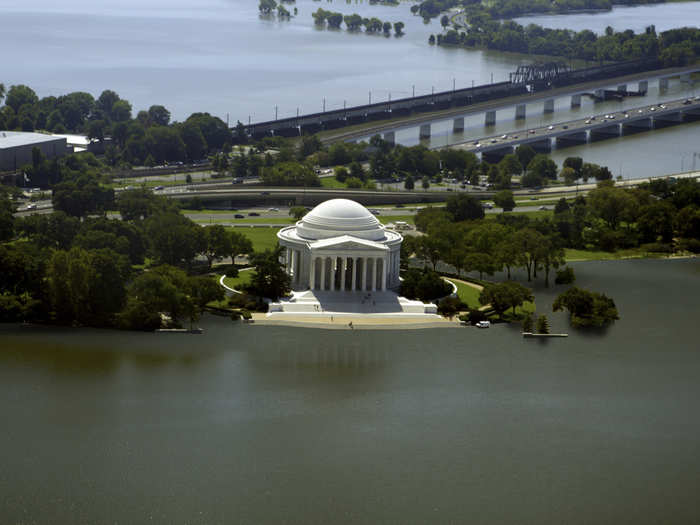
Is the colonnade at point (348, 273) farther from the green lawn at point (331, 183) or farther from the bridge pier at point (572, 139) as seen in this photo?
the bridge pier at point (572, 139)

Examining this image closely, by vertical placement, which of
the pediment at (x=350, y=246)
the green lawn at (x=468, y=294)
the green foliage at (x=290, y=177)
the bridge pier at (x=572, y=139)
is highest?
the bridge pier at (x=572, y=139)

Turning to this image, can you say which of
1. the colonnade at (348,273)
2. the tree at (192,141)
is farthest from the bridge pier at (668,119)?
the colonnade at (348,273)

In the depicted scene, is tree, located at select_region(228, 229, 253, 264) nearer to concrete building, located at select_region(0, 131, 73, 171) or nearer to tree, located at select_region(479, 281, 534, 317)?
tree, located at select_region(479, 281, 534, 317)

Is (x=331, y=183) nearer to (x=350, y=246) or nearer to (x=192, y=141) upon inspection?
(x=192, y=141)

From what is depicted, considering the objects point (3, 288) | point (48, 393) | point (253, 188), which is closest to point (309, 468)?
point (48, 393)

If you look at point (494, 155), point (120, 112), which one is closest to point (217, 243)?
point (494, 155)

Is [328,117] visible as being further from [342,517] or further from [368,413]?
[342,517]

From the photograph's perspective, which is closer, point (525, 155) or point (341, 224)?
point (341, 224)
